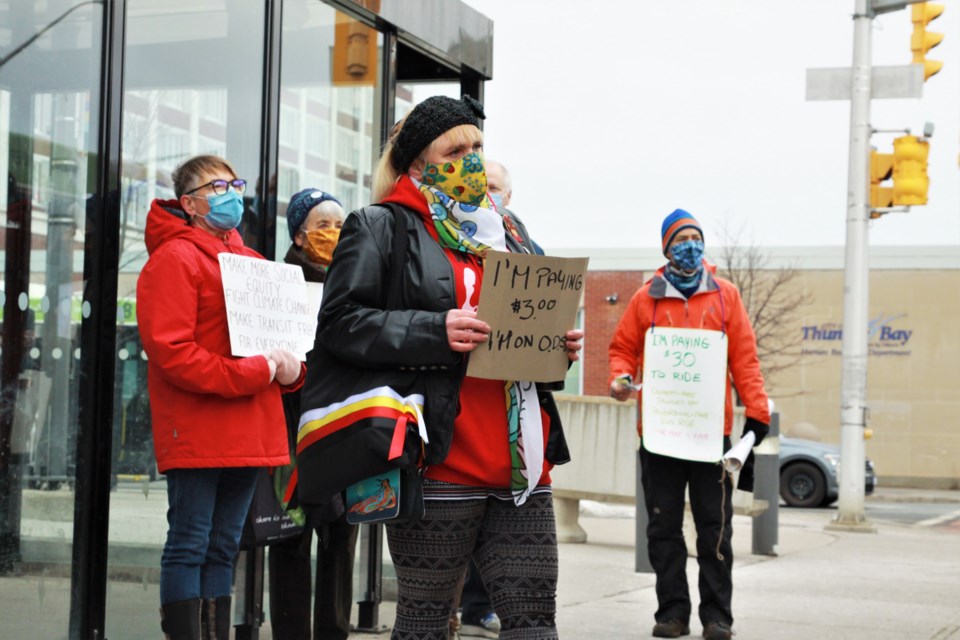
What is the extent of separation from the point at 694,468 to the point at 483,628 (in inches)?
49.5

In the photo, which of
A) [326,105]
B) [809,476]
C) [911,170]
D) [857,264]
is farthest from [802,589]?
[809,476]

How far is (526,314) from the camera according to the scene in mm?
3711

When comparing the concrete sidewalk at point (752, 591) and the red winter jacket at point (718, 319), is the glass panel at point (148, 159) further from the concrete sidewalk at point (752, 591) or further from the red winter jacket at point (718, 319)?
the red winter jacket at point (718, 319)

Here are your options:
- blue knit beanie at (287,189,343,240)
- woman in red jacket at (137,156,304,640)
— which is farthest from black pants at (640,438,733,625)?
woman in red jacket at (137,156,304,640)

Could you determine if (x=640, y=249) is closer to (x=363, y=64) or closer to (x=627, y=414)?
(x=627, y=414)

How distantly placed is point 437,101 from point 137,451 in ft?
7.93

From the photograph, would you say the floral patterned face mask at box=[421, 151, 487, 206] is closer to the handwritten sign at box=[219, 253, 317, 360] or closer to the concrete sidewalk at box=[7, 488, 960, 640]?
the handwritten sign at box=[219, 253, 317, 360]

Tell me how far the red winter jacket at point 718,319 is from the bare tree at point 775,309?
28398 millimetres

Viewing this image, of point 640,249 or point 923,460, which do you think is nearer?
point 923,460

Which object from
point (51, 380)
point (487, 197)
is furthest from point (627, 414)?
point (487, 197)

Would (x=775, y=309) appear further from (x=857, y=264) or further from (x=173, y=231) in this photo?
(x=173, y=231)

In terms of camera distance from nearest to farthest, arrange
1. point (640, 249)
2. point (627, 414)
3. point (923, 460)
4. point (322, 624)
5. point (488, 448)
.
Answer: point (488, 448), point (322, 624), point (627, 414), point (923, 460), point (640, 249)

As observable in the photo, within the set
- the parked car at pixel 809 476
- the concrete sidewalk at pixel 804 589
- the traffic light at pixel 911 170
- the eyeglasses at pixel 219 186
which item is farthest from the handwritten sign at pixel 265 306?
the parked car at pixel 809 476

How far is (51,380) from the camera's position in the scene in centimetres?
505
